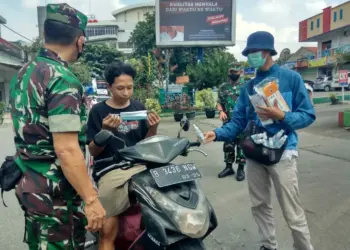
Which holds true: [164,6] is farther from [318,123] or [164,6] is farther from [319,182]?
[319,182]

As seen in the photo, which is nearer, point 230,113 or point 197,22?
point 230,113

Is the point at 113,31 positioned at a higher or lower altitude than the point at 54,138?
higher

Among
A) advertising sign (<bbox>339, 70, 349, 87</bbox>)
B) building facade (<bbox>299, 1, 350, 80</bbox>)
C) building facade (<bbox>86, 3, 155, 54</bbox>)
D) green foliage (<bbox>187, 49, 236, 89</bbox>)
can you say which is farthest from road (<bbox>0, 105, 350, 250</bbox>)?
building facade (<bbox>86, 3, 155, 54</bbox>)

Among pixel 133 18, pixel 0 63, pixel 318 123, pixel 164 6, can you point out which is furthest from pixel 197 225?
pixel 133 18

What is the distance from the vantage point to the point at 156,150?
79.0 inches

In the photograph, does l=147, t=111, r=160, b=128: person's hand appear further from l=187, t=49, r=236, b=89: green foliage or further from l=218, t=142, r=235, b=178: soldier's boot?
l=187, t=49, r=236, b=89: green foliage

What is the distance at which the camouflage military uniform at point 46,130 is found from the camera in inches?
68.2

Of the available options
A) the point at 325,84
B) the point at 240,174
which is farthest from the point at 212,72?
the point at 325,84

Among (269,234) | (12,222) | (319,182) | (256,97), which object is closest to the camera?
(256,97)

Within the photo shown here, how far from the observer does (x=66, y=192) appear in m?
1.86

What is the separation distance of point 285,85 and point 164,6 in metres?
19.9

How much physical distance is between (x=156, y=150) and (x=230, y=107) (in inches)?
150

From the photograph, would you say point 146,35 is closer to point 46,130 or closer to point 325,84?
point 325,84

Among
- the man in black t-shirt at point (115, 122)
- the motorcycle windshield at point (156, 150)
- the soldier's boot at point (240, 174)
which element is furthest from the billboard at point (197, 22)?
the motorcycle windshield at point (156, 150)
